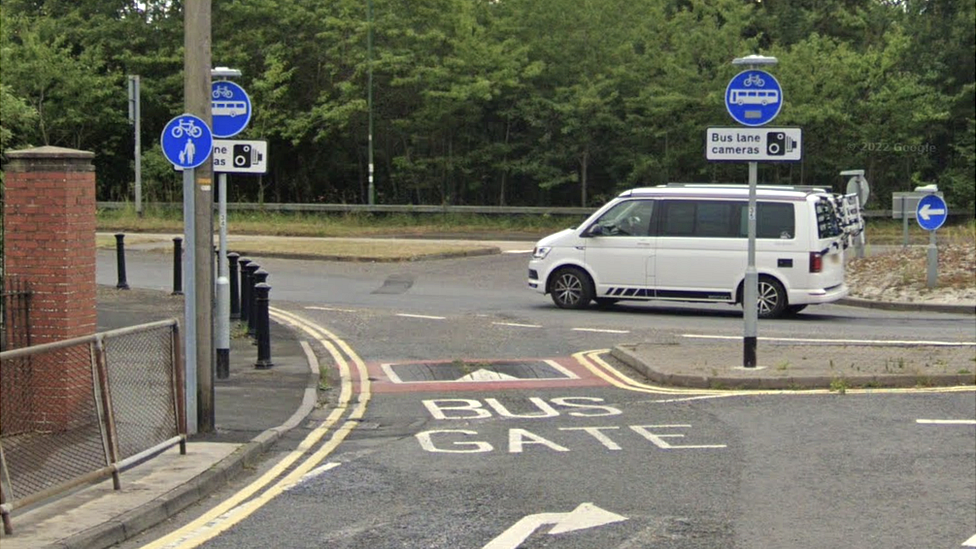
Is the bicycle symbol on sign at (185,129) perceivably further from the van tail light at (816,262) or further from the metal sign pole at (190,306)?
the van tail light at (816,262)

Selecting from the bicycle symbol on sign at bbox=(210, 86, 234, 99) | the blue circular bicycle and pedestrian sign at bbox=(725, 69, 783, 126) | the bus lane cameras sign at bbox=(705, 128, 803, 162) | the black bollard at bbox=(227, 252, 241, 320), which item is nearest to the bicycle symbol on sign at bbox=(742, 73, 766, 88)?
the blue circular bicycle and pedestrian sign at bbox=(725, 69, 783, 126)

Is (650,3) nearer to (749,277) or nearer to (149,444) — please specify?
(749,277)

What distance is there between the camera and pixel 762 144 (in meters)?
13.4

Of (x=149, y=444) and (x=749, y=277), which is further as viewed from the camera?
(x=749, y=277)

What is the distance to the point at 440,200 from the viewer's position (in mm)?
46344

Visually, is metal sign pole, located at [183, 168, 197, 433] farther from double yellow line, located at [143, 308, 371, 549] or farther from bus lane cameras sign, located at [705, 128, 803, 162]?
bus lane cameras sign, located at [705, 128, 803, 162]

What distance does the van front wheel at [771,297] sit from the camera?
64.1ft

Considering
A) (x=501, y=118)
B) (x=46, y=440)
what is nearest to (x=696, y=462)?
(x=46, y=440)

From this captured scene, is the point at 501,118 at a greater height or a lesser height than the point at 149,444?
greater

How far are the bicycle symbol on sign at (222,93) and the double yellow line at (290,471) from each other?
3246 mm

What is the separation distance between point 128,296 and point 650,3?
27.5 metres

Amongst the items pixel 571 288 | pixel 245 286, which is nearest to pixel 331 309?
pixel 245 286

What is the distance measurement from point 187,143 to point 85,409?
9.03ft

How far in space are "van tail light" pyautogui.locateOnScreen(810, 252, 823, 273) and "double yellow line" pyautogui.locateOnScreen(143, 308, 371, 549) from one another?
294 inches
